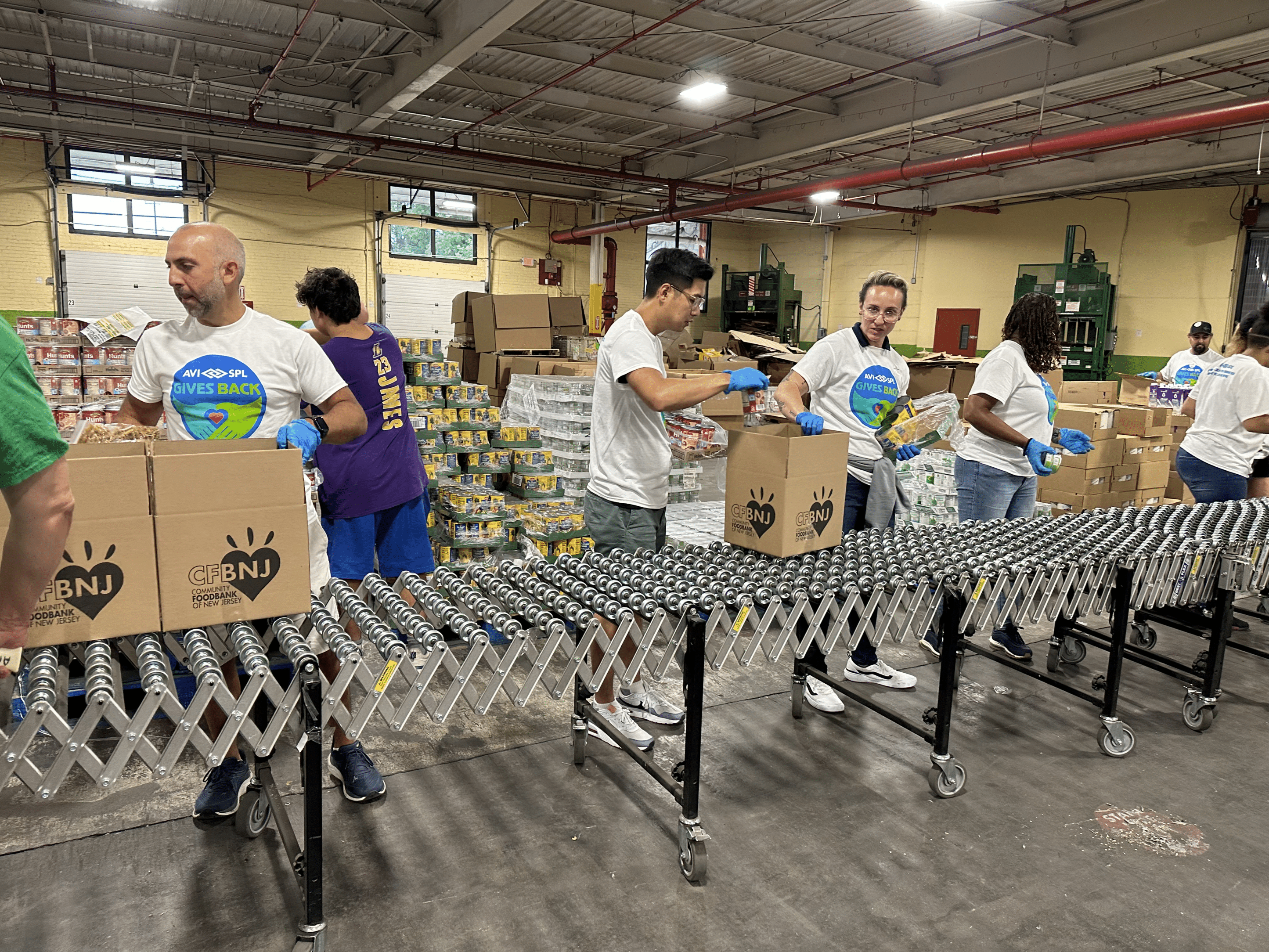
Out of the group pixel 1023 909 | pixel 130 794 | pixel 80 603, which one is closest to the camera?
pixel 80 603

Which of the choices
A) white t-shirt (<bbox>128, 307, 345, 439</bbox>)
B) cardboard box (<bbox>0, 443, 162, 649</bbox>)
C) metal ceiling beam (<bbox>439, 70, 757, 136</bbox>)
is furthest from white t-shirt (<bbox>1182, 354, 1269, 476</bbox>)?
metal ceiling beam (<bbox>439, 70, 757, 136</bbox>)

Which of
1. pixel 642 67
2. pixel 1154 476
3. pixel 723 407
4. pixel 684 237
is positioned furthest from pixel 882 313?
pixel 684 237

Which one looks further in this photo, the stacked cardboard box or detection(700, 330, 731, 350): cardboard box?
detection(700, 330, 731, 350): cardboard box

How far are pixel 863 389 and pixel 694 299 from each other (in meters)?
0.93

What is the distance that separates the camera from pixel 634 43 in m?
7.79

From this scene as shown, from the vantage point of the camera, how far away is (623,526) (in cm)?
291

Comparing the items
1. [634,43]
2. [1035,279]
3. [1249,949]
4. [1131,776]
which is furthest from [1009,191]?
[1249,949]

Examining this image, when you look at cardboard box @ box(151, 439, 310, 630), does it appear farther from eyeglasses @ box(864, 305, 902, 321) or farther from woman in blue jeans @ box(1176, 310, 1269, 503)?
woman in blue jeans @ box(1176, 310, 1269, 503)

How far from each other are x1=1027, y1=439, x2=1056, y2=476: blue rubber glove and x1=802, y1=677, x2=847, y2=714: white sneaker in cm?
Result: 131

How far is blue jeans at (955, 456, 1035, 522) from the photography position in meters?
3.69

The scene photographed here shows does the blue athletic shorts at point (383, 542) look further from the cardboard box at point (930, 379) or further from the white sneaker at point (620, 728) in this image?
the cardboard box at point (930, 379)

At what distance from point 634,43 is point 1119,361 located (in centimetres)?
825

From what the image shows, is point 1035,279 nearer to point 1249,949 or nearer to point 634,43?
point 634,43

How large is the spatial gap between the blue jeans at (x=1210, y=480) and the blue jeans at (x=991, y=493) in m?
1.24
